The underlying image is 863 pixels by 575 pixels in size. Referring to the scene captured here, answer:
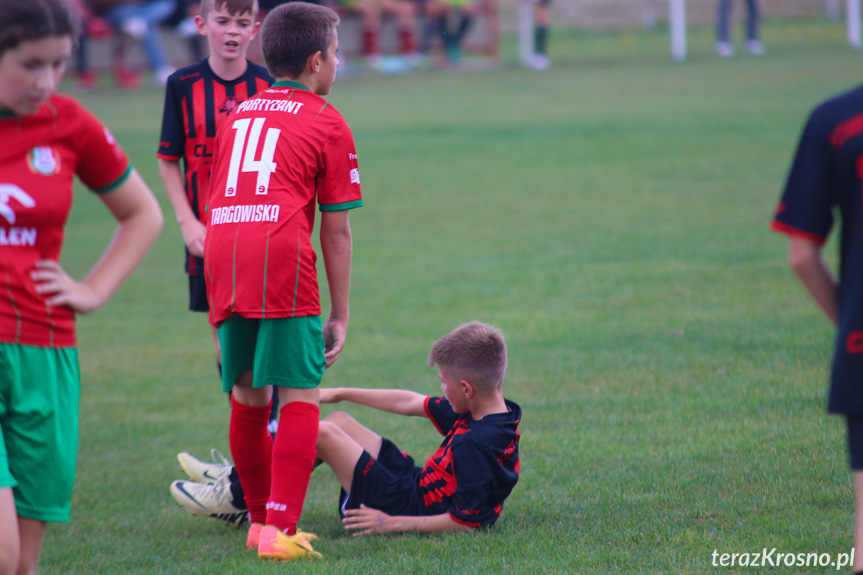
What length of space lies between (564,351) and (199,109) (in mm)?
3398

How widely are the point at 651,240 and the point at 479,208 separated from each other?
118 inches

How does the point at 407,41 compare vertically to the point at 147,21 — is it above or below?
below

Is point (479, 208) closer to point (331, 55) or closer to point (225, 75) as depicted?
point (225, 75)

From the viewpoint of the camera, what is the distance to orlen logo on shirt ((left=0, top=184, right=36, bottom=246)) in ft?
7.88

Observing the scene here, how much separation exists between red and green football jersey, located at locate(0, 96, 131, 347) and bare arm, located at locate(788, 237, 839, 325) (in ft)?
6.02

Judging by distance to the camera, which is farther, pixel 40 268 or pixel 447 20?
pixel 447 20

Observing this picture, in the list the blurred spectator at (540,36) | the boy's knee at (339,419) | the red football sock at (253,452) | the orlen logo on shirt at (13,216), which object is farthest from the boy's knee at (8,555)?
the blurred spectator at (540,36)

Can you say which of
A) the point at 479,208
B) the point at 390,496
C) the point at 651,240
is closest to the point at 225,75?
the point at 390,496

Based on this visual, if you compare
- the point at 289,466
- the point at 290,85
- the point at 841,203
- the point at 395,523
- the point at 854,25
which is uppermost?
the point at 290,85

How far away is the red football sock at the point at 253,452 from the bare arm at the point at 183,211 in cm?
91

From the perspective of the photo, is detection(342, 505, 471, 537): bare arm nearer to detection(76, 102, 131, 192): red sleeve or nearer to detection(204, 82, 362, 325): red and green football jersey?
detection(204, 82, 362, 325): red and green football jersey
